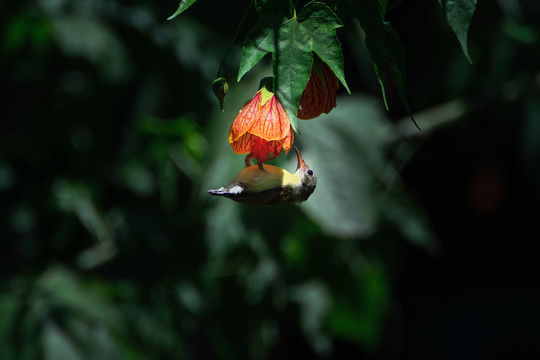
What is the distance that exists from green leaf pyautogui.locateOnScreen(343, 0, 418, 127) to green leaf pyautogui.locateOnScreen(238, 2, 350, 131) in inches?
1.2

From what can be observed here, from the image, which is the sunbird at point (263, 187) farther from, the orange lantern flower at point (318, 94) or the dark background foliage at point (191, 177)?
the dark background foliage at point (191, 177)

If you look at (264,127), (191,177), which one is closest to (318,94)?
(264,127)

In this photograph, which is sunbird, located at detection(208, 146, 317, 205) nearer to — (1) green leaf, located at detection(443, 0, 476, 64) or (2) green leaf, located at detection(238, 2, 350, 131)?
(2) green leaf, located at detection(238, 2, 350, 131)

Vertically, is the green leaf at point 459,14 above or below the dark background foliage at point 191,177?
above

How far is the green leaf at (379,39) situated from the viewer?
1.70ft

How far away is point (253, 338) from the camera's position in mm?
1519

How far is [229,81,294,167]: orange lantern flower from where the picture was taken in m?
0.55

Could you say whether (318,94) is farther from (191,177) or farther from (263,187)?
(191,177)

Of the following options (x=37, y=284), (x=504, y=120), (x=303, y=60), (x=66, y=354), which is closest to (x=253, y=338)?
(x=66, y=354)

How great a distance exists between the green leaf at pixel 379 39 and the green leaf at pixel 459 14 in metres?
0.04

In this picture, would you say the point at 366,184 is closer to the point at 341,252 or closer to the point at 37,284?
the point at 341,252

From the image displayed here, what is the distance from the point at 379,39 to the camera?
522 millimetres

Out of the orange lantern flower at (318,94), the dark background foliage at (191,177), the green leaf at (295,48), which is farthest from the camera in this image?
the dark background foliage at (191,177)

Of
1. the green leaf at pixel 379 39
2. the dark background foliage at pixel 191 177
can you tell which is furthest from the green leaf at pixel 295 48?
the dark background foliage at pixel 191 177
